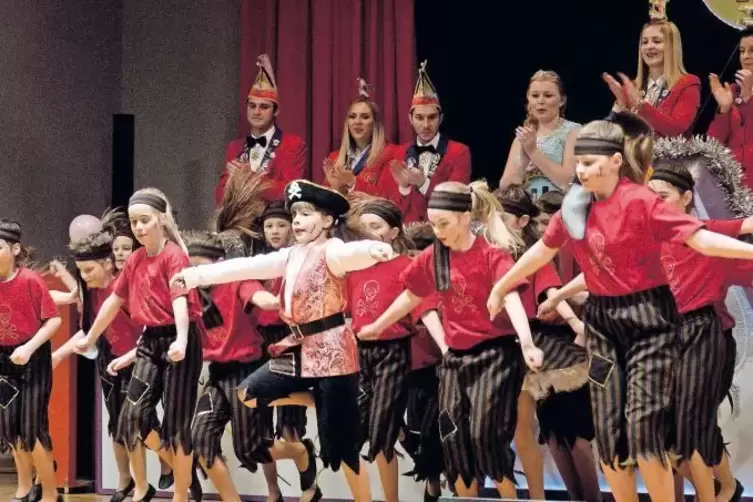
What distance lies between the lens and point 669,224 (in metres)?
4.80

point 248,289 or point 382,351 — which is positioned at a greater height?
point 248,289

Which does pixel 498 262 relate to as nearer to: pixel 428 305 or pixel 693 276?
pixel 428 305

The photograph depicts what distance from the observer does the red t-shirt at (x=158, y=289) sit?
6.46 m

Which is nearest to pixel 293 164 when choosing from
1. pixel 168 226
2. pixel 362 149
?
pixel 362 149

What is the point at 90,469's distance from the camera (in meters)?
8.14

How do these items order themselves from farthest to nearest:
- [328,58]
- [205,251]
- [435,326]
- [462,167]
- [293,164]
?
[328,58], [293,164], [462,167], [205,251], [435,326]

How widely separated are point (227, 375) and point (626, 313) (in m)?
2.57

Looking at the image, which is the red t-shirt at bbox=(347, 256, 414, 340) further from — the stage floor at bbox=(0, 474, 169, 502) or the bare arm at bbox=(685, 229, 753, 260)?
the stage floor at bbox=(0, 474, 169, 502)

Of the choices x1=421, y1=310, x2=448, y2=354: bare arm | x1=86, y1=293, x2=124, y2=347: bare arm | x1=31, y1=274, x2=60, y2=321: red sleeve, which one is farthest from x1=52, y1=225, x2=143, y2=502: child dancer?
x1=421, y1=310, x2=448, y2=354: bare arm

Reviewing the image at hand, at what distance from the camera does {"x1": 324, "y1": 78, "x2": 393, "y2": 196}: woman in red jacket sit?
777cm

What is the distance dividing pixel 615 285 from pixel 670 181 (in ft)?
3.19

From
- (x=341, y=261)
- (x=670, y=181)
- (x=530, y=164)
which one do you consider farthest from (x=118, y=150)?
(x=670, y=181)

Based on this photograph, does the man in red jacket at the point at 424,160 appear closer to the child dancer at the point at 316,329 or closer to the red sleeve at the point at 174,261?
the red sleeve at the point at 174,261

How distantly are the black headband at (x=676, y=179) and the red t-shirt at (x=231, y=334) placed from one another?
2188 mm
